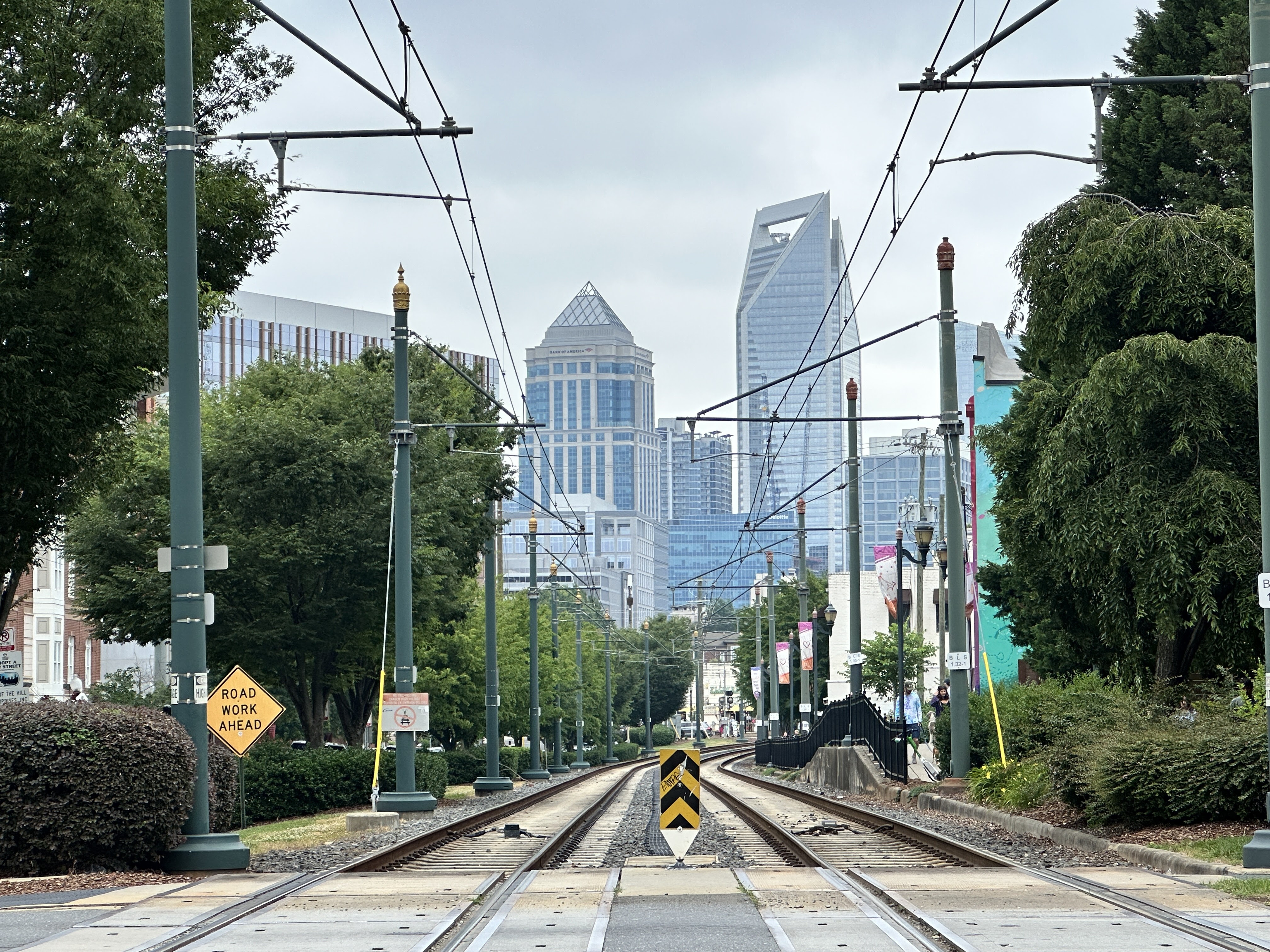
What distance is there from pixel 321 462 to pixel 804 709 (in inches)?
948

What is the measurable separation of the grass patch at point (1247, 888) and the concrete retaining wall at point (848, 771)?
64.7 feet

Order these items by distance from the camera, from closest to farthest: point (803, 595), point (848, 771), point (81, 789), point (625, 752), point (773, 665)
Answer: point (81, 789) → point (848, 771) → point (803, 595) → point (773, 665) → point (625, 752)

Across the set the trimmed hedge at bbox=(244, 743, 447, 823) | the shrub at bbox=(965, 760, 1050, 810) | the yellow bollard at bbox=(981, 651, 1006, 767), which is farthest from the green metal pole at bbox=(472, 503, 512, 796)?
the shrub at bbox=(965, 760, 1050, 810)

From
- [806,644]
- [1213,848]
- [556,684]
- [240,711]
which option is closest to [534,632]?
[806,644]

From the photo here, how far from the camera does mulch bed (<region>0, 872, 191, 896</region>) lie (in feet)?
46.2

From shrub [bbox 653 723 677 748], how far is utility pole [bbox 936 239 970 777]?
131782 millimetres

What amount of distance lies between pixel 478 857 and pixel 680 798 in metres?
4.09

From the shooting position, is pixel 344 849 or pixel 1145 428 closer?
pixel 344 849

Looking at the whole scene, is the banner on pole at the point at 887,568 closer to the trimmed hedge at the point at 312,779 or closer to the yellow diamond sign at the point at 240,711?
the trimmed hedge at the point at 312,779

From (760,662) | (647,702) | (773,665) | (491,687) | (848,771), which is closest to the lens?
(848,771)

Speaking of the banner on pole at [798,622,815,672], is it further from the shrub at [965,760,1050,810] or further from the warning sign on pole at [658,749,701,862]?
the warning sign on pole at [658,749,701,862]

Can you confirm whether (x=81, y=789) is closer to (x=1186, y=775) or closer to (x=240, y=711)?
(x=240, y=711)

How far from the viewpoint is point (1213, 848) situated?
15.5 m

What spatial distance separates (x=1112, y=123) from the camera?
34.9 metres
